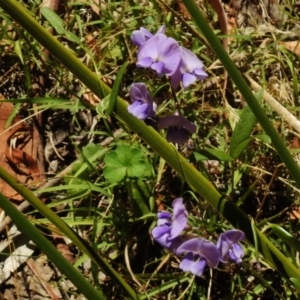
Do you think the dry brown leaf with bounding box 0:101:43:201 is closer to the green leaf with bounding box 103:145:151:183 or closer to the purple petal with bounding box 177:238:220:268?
the green leaf with bounding box 103:145:151:183

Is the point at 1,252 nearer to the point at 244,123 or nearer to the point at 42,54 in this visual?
the point at 42,54

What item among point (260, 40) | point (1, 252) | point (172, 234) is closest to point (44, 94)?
point (1, 252)

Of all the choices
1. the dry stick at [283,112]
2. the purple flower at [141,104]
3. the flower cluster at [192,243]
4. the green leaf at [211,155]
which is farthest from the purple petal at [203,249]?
the dry stick at [283,112]

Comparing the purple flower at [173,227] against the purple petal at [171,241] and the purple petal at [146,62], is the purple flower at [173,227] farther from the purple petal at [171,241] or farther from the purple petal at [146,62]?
the purple petal at [146,62]

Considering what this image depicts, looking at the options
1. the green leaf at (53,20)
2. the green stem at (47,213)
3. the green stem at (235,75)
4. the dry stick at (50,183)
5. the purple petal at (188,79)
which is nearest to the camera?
the green stem at (235,75)

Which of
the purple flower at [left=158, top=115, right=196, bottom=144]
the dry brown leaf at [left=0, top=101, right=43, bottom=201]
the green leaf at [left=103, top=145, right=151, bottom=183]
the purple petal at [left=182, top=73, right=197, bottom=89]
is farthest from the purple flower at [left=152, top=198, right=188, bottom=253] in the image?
the dry brown leaf at [left=0, top=101, right=43, bottom=201]

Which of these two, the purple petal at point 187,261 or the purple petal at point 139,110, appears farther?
the purple petal at point 187,261

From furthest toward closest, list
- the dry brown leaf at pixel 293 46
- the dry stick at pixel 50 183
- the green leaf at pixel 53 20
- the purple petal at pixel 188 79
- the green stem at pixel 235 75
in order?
the dry brown leaf at pixel 293 46, the dry stick at pixel 50 183, the green leaf at pixel 53 20, the purple petal at pixel 188 79, the green stem at pixel 235 75
